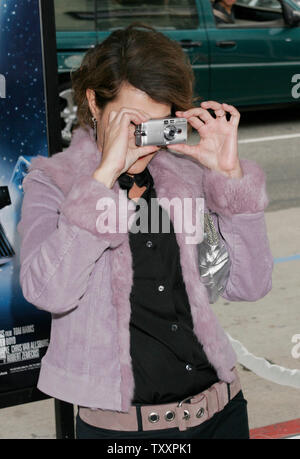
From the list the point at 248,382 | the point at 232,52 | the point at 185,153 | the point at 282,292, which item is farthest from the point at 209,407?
the point at 232,52

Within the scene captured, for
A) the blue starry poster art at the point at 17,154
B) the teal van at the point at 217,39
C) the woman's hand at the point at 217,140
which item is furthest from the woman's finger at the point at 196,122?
the teal van at the point at 217,39

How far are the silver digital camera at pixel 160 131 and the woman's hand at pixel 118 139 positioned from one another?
0.02 metres

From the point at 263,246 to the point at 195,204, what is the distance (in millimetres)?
212

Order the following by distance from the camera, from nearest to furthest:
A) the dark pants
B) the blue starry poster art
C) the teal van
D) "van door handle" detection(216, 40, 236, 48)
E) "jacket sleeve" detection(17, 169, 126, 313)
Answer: "jacket sleeve" detection(17, 169, 126, 313) < the dark pants < the blue starry poster art < the teal van < "van door handle" detection(216, 40, 236, 48)

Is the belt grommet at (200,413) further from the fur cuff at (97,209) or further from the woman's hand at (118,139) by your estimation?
the woman's hand at (118,139)

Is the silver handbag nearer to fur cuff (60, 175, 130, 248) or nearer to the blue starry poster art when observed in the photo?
fur cuff (60, 175, 130, 248)

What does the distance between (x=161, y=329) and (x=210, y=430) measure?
0.29 meters

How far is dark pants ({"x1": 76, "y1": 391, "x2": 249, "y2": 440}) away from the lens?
78.9 inches

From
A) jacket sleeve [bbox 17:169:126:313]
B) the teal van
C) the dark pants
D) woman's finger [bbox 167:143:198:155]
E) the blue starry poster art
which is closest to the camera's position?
jacket sleeve [bbox 17:169:126:313]

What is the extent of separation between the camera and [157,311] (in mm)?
2041

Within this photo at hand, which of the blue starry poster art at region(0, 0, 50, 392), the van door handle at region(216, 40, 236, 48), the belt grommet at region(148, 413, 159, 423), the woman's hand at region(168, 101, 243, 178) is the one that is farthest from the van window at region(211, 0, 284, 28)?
the belt grommet at region(148, 413, 159, 423)

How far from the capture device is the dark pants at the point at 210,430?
200 cm

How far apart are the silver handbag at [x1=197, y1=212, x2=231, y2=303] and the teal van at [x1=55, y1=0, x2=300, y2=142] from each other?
265 inches

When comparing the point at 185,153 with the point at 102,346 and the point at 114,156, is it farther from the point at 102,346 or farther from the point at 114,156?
the point at 102,346
